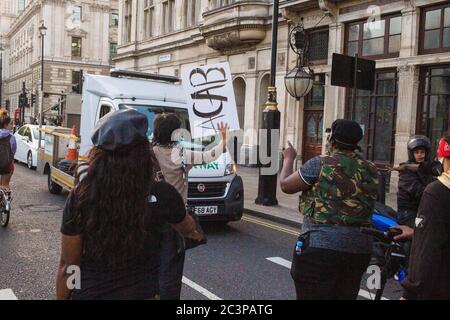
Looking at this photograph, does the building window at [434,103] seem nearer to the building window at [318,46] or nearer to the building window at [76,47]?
the building window at [318,46]

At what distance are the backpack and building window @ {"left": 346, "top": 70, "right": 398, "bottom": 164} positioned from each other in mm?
10200

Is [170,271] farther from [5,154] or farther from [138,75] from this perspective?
[138,75]

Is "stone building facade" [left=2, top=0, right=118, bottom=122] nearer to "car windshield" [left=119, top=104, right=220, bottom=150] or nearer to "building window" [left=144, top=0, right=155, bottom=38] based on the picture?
"building window" [left=144, top=0, right=155, bottom=38]

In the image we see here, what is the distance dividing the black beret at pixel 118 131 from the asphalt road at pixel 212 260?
321 cm

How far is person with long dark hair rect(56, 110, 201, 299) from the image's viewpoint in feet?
7.12

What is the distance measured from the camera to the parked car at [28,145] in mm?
17266

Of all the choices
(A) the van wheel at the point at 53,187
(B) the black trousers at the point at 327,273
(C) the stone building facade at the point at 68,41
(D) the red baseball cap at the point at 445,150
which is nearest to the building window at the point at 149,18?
(A) the van wheel at the point at 53,187

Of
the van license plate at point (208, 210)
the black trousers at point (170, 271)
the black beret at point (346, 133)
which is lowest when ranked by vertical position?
the van license plate at point (208, 210)

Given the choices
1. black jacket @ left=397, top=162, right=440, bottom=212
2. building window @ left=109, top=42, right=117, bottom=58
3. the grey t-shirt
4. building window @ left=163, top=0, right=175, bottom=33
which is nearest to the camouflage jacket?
the grey t-shirt

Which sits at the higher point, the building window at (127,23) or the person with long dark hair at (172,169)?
the building window at (127,23)

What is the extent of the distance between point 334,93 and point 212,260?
10.8 meters

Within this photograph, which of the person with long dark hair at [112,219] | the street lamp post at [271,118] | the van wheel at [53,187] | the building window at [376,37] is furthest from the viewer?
the building window at [376,37]

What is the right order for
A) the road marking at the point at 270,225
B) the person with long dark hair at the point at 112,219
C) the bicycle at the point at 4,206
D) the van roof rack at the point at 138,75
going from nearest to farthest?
the person with long dark hair at the point at 112,219 < the bicycle at the point at 4,206 < the road marking at the point at 270,225 < the van roof rack at the point at 138,75
